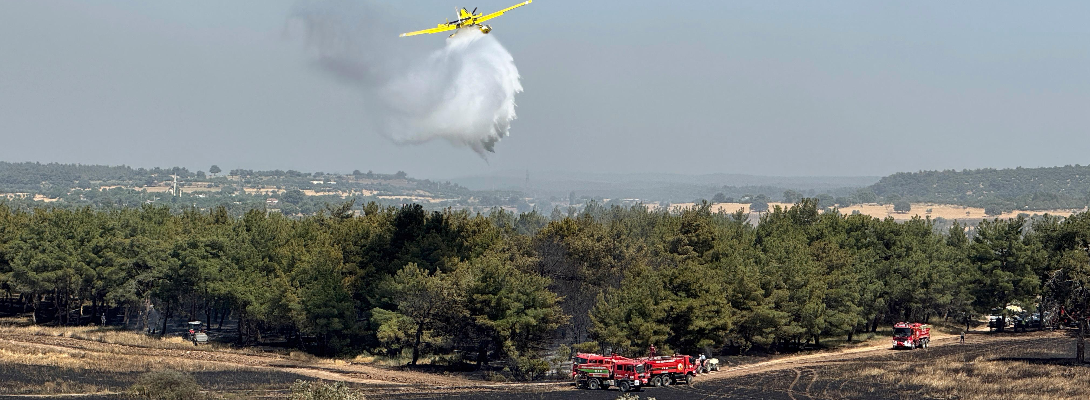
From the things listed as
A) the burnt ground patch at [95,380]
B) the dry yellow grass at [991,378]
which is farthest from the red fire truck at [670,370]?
the burnt ground patch at [95,380]

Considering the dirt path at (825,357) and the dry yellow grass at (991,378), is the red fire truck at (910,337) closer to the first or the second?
the dirt path at (825,357)

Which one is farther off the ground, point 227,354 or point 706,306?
point 706,306

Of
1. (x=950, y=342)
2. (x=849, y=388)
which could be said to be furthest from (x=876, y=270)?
(x=849, y=388)

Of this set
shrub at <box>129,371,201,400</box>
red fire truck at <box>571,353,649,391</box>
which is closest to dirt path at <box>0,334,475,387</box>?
red fire truck at <box>571,353,649,391</box>

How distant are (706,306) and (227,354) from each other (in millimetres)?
44170

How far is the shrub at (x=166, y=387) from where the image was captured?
59.1 meters

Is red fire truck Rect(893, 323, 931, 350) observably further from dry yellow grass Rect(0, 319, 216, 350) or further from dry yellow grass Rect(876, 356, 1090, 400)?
dry yellow grass Rect(0, 319, 216, 350)

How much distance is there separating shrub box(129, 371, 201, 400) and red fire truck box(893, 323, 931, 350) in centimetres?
6984

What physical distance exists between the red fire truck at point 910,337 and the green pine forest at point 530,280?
4963 mm

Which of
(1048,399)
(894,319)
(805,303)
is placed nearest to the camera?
(1048,399)

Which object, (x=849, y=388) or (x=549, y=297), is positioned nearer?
(x=849, y=388)

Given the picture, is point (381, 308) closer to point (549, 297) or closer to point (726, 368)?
point (549, 297)

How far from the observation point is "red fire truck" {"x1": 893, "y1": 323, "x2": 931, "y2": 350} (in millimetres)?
100812

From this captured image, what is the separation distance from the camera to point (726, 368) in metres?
87.1
